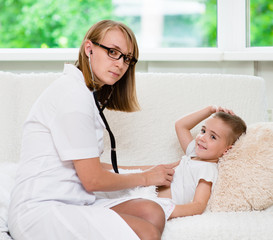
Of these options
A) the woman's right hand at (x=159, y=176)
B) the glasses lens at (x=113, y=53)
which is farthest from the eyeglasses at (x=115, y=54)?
the woman's right hand at (x=159, y=176)

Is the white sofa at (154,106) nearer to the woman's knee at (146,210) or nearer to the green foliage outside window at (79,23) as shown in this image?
the woman's knee at (146,210)

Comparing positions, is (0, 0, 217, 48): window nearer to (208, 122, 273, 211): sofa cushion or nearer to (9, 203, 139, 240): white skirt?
(208, 122, 273, 211): sofa cushion

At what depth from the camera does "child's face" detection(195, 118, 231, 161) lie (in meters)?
1.61

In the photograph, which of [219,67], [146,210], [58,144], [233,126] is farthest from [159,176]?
[219,67]

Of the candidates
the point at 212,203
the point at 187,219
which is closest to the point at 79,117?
the point at 187,219

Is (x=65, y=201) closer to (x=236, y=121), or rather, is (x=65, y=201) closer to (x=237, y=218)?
(x=237, y=218)

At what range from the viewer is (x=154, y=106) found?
194 centimetres

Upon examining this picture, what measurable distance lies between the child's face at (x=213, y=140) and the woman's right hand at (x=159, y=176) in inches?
6.0

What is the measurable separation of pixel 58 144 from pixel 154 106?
2.54ft

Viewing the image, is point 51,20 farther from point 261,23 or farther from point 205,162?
point 205,162

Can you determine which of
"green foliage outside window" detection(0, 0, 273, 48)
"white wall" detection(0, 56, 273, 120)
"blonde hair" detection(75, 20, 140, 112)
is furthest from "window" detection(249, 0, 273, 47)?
"blonde hair" detection(75, 20, 140, 112)

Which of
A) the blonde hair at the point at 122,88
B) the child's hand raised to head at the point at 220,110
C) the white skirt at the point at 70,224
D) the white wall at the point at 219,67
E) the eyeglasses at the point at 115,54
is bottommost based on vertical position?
the white skirt at the point at 70,224

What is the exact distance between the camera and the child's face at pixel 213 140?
1612 millimetres

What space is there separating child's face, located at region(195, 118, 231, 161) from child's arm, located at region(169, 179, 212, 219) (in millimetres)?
126
